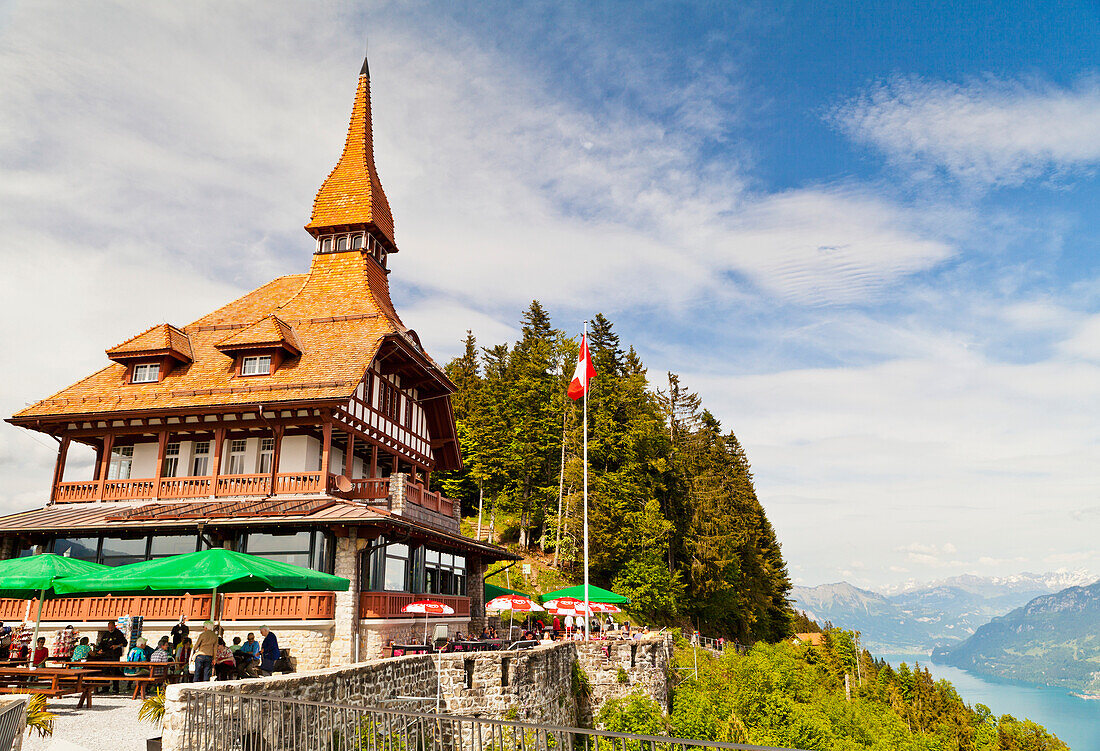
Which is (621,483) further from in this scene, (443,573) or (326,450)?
(326,450)

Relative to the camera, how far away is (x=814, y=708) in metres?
43.5

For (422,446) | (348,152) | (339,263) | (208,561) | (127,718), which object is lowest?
(127,718)

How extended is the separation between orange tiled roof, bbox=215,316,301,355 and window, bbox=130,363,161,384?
2.68 meters

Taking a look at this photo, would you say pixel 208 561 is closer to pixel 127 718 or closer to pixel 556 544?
pixel 127 718

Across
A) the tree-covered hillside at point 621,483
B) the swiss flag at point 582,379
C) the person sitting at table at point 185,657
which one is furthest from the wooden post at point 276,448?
the tree-covered hillside at point 621,483

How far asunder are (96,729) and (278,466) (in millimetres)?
14172

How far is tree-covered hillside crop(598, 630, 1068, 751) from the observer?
1219 inches

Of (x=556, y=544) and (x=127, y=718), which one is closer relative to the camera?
(x=127, y=718)

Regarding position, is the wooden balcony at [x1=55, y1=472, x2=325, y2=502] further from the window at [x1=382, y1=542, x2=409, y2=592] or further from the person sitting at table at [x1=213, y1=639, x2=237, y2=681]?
the person sitting at table at [x1=213, y1=639, x2=237, y2=681]

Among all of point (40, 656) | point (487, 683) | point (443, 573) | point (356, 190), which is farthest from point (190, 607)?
point (356, 190)

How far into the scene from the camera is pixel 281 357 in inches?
1078

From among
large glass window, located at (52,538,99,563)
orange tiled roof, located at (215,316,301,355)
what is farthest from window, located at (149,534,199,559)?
orange tiled roof, located at (215,316,301,355)

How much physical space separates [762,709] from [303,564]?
81.9 ft

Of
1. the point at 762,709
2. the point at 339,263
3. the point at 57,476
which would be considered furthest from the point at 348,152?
the point at 762,709
